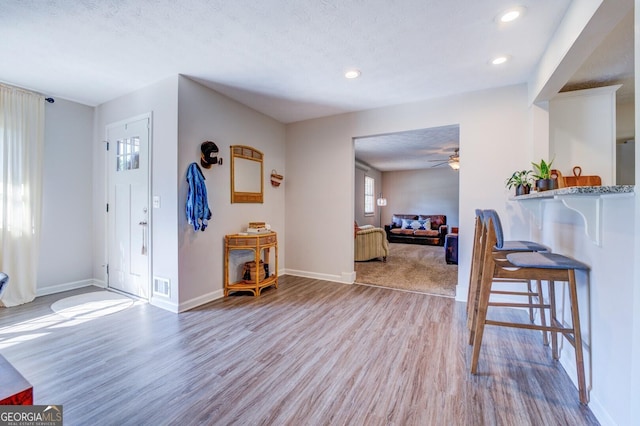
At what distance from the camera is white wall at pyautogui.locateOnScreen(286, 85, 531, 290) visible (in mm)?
3082

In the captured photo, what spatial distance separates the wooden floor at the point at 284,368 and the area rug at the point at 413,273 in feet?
2.73

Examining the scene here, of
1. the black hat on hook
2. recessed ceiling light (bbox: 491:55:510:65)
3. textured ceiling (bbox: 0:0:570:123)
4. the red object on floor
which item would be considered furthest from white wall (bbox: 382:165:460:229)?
the red object on floor

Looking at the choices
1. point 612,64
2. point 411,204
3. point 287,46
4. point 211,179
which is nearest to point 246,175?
point 211,179

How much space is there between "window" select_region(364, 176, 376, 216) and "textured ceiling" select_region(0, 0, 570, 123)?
5.29 meters

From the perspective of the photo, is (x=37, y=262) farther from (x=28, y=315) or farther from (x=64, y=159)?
(x=64, y=159)

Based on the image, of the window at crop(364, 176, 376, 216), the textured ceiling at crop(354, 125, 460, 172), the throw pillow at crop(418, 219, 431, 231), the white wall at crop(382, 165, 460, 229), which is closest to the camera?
the textured ceiling at crop(354, 125, 460, 172)

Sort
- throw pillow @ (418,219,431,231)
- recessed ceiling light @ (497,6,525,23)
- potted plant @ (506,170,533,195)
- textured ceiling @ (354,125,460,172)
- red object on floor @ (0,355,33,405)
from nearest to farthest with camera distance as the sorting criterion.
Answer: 1. red object on floor @ (0,355,33,405)
2. recessed ceiling light @ (497,6,525,23)
3. potted plant @ (506,170,533,195)
4. textured ceiling @ (354,125,460,172)
5. throw pillow @ (418,219,431,231)

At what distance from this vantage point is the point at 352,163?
13.3 feet

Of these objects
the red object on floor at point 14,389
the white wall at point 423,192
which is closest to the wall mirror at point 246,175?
the red object on floor at point 14,389

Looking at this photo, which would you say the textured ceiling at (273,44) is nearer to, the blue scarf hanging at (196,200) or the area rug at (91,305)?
the blue scarf hanging at (196,200)

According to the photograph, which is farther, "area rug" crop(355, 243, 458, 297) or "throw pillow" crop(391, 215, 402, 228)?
"throw pillow" crop(391, 215, 402, 228)

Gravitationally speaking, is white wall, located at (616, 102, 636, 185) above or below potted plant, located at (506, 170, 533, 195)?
above

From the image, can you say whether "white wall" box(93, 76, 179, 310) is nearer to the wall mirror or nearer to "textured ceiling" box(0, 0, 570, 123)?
"textured ceiling" box(0, 0, 570, 123)

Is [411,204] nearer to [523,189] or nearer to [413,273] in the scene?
[413,273]
